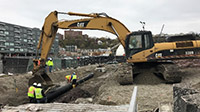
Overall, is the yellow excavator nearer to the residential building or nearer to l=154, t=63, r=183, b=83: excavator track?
l=154, t=63, r=183, b=83: excavator track

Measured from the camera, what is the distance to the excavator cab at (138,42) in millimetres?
9961

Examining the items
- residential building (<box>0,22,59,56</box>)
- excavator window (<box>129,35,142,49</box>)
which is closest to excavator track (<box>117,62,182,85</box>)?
excavator window (<box>129,35,142,49</box>)

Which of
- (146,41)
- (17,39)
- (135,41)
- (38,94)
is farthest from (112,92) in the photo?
(17,39)

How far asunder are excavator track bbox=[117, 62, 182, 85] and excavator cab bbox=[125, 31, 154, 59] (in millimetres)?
886

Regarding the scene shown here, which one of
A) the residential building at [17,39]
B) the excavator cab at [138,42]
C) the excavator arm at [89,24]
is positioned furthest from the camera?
the residential building at [17,39]

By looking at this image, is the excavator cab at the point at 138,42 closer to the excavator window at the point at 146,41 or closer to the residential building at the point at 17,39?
the excavator window at the point at 146,41

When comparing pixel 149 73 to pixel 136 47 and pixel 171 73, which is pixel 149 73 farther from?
pixel 136 47

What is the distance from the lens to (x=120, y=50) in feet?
152

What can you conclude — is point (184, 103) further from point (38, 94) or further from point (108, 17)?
point (108, 17)

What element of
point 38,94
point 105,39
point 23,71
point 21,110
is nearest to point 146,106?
point 21,110

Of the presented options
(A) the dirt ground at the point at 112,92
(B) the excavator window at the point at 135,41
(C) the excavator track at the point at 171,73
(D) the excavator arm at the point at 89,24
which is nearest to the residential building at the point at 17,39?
(A) the dirt ground at the point at 112,92

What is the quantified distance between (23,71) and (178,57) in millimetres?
13232

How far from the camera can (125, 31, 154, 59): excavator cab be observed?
9.96 metres

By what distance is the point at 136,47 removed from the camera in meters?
10.1
